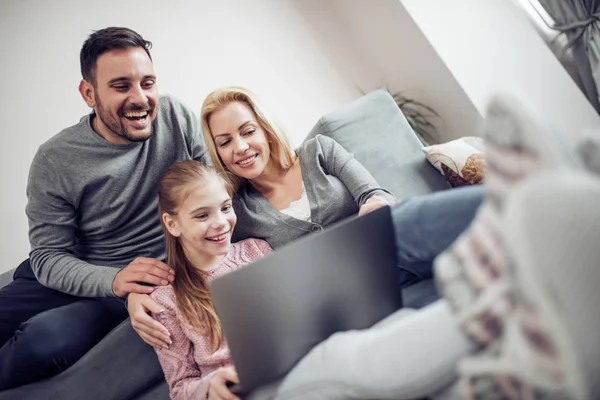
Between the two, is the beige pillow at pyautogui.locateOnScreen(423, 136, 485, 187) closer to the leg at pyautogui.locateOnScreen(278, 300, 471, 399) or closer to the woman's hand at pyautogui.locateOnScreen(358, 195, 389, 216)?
the woman's hand at pyautogui.locateOnScreen(358, 195, 389, 216)

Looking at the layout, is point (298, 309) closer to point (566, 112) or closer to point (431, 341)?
point (431, 341)

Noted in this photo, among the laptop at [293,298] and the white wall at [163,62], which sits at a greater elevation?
the white wall at [163,62]

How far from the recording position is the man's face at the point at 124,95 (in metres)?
1.50

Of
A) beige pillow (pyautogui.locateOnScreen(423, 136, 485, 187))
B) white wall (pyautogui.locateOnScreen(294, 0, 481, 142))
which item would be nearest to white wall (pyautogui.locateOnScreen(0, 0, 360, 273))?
white wall (pyautogui.locateOnScreen(294, 0, 481, 142))

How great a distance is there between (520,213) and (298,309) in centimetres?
41

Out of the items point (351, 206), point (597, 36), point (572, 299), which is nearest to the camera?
point (572, 299)

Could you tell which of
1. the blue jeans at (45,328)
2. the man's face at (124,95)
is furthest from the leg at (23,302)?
the man's face at (124,95)

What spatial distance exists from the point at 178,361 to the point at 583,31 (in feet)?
6.04

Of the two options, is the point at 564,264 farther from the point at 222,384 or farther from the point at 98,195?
the point at 98,195

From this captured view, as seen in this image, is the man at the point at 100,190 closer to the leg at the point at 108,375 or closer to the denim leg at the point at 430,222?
the leg at the point at 108,375

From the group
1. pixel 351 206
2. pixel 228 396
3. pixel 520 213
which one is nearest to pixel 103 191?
pixel 351 206

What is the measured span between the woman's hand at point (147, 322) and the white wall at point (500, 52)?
5.02ft

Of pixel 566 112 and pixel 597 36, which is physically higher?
pixel 597 36

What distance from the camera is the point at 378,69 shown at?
8.22 ft
